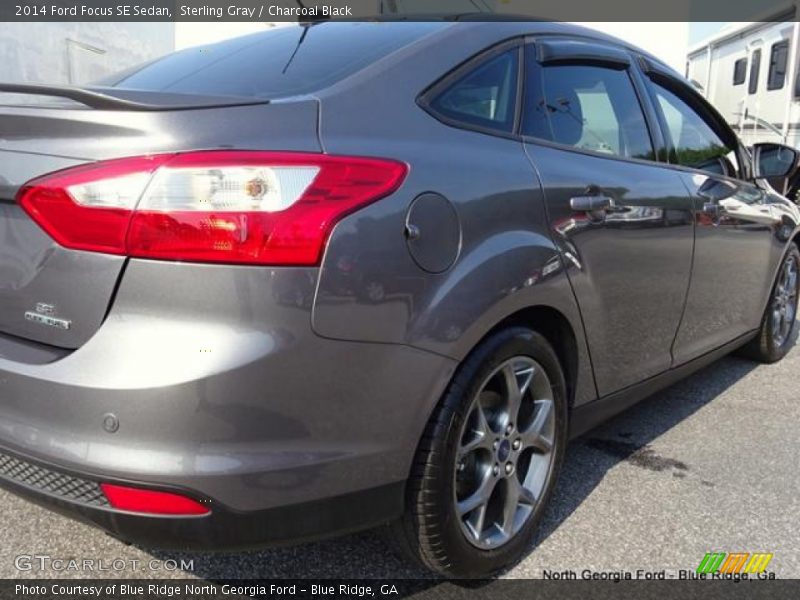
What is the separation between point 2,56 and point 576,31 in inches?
363

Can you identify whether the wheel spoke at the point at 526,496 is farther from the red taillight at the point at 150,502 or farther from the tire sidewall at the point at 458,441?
the red taillight at the point at 150,502

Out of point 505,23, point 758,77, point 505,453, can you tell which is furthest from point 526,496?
point 758,77

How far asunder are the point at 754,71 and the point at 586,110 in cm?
904

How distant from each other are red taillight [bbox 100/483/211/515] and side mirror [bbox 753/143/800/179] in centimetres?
367

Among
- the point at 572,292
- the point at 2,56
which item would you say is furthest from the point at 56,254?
the point at 2,56

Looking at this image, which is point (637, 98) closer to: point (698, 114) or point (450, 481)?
point (698, 114)

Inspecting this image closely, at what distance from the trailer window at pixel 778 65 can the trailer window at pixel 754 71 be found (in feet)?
1.17

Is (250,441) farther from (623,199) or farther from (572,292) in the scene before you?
Result: (623,199)

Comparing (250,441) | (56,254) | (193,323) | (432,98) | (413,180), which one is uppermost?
(432,98)

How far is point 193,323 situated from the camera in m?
1.54

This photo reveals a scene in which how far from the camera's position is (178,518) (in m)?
1.59

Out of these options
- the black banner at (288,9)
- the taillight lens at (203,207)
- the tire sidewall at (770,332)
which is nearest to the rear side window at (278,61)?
the taillight lens at (203,207)

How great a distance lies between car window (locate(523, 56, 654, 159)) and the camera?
2.44 m

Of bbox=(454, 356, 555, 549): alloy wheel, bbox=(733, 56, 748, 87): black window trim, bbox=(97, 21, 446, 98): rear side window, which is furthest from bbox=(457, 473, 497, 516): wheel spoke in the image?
bbox=(733, 56, 748, 87): black window trim
